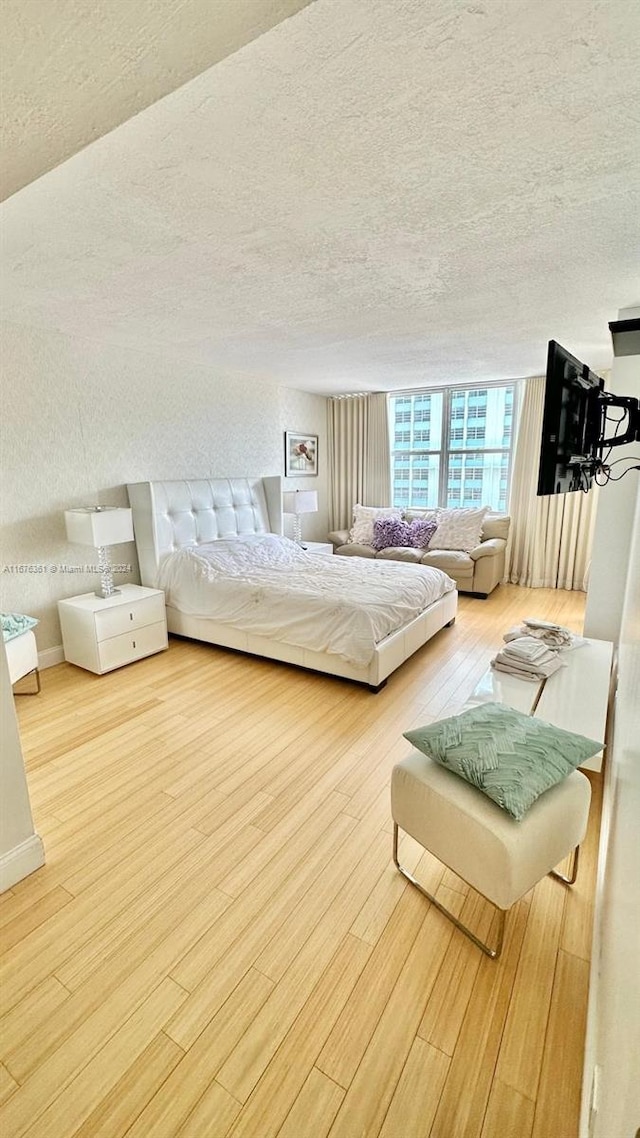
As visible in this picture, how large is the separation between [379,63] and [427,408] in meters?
5.35

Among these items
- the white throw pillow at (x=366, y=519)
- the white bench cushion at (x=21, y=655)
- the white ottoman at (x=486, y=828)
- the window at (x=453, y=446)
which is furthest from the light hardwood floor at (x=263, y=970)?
the window at (x=453, y=446)

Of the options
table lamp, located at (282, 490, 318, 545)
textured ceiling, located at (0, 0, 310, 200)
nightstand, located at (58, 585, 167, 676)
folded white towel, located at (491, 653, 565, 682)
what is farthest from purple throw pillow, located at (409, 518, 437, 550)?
textured ceiling, located at (0, 0, 310, 200)

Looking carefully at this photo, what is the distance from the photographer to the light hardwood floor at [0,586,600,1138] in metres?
1.07

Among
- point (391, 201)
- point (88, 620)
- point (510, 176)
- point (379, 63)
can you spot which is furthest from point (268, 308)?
point (88, 620)

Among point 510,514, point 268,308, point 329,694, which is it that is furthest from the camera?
point 510,514

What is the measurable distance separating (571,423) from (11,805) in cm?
244

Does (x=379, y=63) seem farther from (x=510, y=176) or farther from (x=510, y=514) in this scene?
(x=510, y=514)

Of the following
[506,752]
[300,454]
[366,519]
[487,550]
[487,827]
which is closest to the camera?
[487,827]

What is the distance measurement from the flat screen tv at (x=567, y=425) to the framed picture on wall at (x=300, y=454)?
4.08 metres

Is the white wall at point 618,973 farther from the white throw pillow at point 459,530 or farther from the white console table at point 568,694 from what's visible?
the white throw pillow at point 459,530

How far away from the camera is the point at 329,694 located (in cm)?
302

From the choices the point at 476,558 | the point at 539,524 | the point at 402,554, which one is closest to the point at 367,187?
the point at 476,558

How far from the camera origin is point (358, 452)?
21.6 feet

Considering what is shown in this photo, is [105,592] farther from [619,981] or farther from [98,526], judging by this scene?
[619,981]
